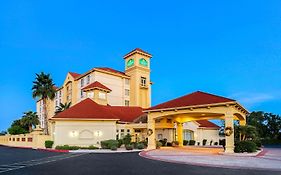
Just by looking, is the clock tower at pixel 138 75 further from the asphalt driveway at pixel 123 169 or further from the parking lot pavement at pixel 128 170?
the parking lot pavement at pixel 128 170

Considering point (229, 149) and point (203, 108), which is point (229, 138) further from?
point (203, 108)

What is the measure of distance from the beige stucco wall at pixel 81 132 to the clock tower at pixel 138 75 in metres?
24.1

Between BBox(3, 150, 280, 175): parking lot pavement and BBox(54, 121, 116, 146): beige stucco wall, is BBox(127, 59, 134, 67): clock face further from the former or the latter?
BBox(3, 150, 280, 175): parking lot pavement

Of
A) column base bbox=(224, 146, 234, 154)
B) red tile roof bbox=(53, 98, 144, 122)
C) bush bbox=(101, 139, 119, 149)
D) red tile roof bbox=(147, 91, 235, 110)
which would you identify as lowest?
bush bbox=(101, 139, 119, 149)

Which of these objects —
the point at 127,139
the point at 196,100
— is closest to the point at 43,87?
the point at 127,139

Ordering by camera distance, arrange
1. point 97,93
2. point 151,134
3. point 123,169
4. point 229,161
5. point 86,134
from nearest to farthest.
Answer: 1. point 123,169
2. point 229,161
3. point 151,134
4. point 86,134
5. point 97,93

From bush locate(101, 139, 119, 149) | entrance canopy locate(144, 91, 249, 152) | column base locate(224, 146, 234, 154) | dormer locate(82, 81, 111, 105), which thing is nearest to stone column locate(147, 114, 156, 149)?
entrance canopy locate(144, 91, 249, 152)

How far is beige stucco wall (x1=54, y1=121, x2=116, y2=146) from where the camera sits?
1246 inches

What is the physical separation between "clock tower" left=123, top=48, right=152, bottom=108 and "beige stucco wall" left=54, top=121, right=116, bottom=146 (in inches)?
947

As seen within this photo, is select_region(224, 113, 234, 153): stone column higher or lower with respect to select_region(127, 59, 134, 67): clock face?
lower

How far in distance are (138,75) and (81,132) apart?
27225 millimetres

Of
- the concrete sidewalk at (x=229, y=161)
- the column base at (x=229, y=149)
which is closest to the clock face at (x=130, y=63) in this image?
the column base at (x=229, y=149)

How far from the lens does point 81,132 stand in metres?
32.1

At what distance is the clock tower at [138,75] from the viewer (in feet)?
186
